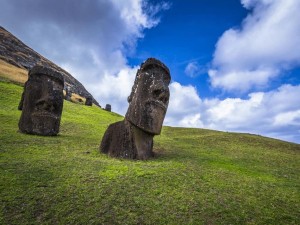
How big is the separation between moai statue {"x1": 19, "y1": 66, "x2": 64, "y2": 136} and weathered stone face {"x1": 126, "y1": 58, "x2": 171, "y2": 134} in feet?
20.0

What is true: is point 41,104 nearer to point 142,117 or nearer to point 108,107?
point 142,117

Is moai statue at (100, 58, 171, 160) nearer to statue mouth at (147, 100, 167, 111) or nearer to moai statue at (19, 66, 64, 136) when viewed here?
statue mouth at (147, 100, 167, 111)

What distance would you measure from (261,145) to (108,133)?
46.5 ft

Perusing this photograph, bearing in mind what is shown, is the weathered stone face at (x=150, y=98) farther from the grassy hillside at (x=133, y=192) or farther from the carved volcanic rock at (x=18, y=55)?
the carved volcanic rock at (x=18, y=55)

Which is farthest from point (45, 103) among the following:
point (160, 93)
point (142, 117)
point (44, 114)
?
point (160, 93)

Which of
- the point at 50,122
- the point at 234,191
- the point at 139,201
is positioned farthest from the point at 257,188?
the point at 50,122

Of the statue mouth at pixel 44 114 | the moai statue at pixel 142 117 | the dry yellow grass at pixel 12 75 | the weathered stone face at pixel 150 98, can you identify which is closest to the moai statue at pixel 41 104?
the statue mouth at pixel 44 114

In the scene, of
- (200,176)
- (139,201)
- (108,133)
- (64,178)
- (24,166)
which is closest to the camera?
(139,201)

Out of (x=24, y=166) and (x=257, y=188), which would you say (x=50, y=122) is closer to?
(x=24, y=166)

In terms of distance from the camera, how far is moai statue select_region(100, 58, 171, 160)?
419 inches

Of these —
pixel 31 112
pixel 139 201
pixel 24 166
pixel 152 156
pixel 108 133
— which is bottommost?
pixel 139 201

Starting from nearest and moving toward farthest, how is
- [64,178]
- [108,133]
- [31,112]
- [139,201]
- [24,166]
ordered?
[139,201]
[64,178]
[24,166]
[108,133]
[31,112]

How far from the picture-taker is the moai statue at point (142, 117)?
1064 centimetres

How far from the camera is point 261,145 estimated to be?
2095cm
